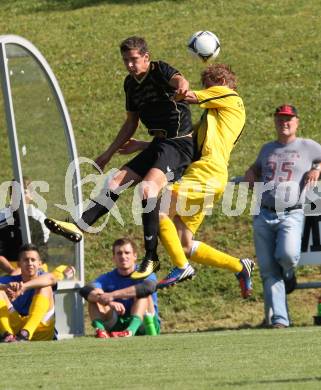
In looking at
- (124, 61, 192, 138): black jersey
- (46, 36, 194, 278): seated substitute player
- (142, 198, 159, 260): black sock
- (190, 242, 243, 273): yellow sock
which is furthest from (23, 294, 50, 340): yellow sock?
Result: (124, 61, 192, 138): black jersey

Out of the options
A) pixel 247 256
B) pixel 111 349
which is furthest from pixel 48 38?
pixel 111 349

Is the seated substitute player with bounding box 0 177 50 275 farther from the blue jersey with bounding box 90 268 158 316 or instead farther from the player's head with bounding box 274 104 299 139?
the player's head with bounding box 274 104 299 139

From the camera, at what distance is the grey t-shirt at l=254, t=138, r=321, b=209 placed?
461 inches

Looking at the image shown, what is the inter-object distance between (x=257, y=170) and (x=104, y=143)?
1029 cm

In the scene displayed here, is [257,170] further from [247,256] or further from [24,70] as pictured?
[247,256]

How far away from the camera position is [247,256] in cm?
1694

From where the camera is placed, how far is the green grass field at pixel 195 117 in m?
7.50

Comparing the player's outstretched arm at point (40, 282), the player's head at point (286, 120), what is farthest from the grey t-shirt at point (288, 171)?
the player's outstretched arm at point (40, 282)

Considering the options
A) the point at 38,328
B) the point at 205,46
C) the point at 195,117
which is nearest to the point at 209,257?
the point at 38,328

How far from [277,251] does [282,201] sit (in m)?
0.46

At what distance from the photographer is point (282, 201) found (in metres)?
11.7

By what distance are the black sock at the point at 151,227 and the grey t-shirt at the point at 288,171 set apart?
124 centimetres

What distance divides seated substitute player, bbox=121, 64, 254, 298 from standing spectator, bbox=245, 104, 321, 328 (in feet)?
1.35

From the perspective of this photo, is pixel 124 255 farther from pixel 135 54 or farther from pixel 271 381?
pixel 271 381
